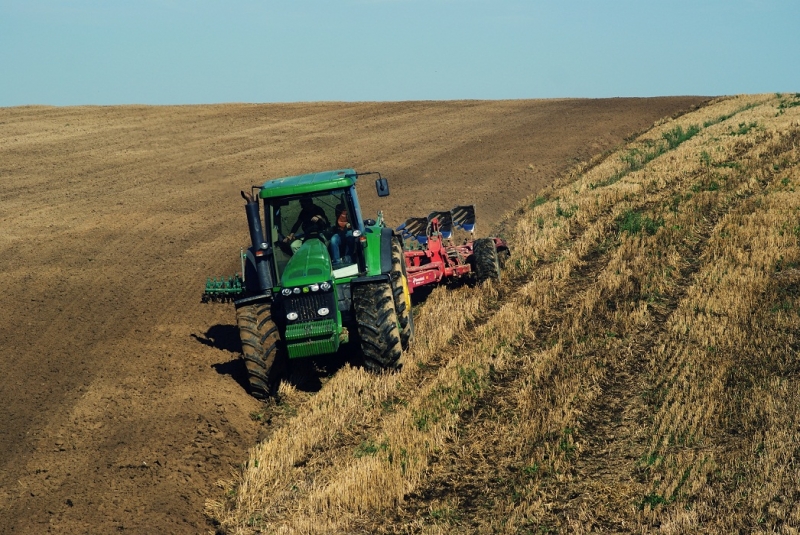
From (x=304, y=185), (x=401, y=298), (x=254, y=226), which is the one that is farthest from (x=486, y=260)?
(x=254, y=226)

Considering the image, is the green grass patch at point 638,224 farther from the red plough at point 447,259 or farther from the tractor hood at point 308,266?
the tractor hood at point 308,266

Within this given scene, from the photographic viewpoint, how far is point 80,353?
11.9m

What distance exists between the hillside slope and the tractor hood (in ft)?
4.49

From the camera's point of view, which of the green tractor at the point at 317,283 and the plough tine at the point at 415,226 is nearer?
the green tractor at the point at 317,283

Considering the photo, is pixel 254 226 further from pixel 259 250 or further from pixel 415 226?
pixel 415 226

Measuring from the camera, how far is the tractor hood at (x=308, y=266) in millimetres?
9906

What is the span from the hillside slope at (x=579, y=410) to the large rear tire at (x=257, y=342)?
0.46m

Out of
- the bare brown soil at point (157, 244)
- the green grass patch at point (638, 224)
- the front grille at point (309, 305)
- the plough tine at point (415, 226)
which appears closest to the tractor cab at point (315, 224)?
the front grille at point (309, 305)

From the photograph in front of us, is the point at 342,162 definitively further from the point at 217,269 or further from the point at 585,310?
the point at 585,310

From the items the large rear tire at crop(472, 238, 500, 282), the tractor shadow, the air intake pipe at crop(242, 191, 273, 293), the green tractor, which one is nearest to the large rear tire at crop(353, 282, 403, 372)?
the green tractor

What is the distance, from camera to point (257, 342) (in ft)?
32.9

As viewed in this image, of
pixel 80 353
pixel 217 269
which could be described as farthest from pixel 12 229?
pixel 80 353

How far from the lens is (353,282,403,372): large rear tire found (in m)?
10.1

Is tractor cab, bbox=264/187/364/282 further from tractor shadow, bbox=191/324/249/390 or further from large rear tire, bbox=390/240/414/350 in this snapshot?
tractor shadow, bbox=191/324/249/390
